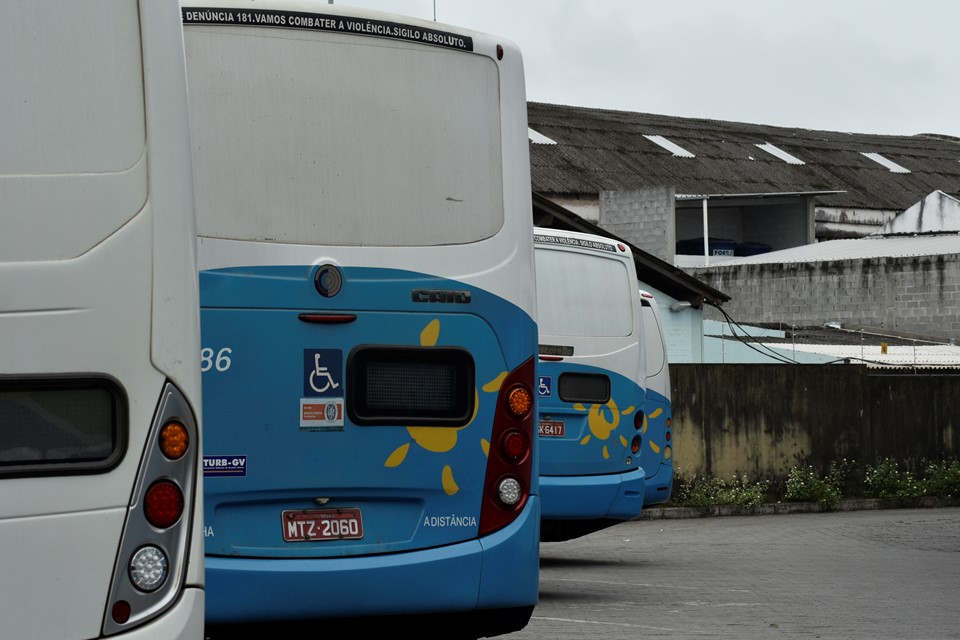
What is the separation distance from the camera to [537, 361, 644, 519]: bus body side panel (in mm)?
12531

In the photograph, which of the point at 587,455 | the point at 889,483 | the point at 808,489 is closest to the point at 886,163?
the point at 889,483

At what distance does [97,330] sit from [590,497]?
872 cm

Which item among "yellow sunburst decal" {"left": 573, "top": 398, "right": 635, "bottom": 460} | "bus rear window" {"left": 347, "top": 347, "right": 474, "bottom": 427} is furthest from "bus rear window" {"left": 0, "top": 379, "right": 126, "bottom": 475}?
"yellow sunburst decal" {"left": 573, "top": 398, "right": 635, "bottom": 460}

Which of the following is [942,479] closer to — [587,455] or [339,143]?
[587,455]

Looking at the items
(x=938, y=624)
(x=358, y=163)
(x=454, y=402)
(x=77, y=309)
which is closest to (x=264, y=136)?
(x=358, y=163)

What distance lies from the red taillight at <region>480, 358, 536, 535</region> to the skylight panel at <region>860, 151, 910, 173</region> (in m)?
53.1

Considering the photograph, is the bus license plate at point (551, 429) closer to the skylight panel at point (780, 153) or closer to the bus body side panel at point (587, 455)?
the bus body side panel at point (587, 455)

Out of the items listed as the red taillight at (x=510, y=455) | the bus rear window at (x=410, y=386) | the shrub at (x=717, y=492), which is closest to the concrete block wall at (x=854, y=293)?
the shrub at (x=717, y=492)

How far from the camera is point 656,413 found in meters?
15.9

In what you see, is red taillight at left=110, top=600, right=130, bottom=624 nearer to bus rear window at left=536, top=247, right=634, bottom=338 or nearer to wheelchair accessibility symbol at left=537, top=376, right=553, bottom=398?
wheelchair accessibility symbol at left=537, top=376, right=553, bottom=398

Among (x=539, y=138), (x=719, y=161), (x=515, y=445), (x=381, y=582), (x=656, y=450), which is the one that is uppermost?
(x=539, y=138)

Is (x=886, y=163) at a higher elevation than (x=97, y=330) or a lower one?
higher

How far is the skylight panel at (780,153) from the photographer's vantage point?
180 feet

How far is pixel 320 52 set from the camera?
7090 millimetres
